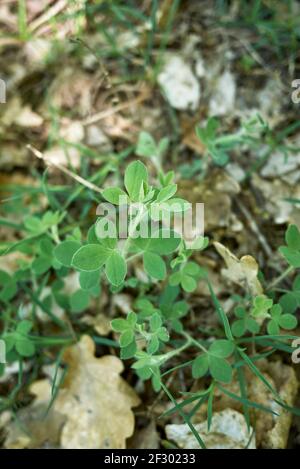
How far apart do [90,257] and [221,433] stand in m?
0.90

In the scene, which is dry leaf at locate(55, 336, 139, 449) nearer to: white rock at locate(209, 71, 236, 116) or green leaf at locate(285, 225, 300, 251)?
green leaf at locate(285, 225, 300, 251)

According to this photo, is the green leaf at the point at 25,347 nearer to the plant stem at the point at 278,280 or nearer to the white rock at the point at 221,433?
the white rock at the point at 221,433

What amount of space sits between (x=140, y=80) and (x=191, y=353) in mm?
1495

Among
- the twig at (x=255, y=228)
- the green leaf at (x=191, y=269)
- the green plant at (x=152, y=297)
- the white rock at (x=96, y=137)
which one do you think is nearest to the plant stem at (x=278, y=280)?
the green plant at (x=152, y=297)

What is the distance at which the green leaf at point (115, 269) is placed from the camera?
1501 mm

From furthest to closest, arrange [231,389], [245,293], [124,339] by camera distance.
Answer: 1. [245,293]
2. [231,389]
3. [124,339]

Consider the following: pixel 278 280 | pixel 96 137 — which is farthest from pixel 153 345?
pixel 96 137

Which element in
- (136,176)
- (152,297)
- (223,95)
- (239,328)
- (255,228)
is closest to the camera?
(136,176)

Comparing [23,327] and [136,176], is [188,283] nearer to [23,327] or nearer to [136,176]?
[136,176]

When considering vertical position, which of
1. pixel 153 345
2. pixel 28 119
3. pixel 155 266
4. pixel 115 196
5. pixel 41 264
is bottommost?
pixel 153 345

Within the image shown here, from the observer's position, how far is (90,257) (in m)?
1.50

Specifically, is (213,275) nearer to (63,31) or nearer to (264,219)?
(264,219)

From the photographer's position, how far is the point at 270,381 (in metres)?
1.86
